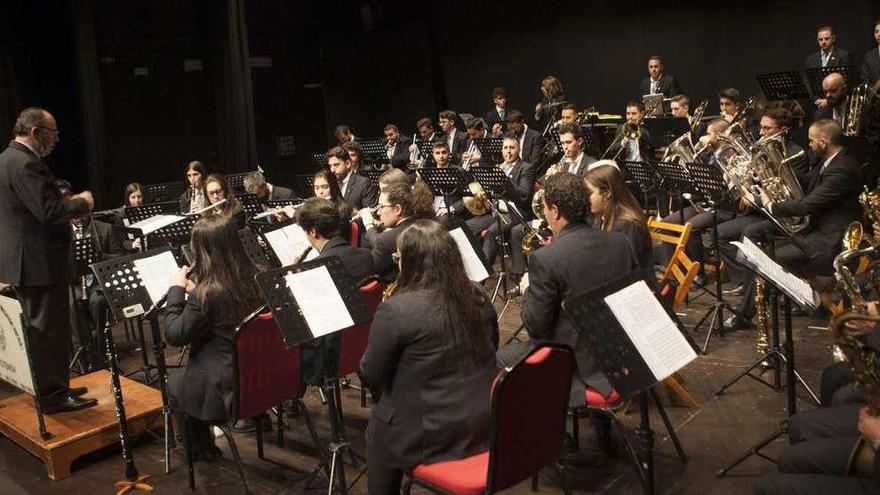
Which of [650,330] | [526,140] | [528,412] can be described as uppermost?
[526,140]

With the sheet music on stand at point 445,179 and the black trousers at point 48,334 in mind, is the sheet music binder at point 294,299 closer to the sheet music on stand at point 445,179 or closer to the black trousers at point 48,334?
the black trousers at point 48,334

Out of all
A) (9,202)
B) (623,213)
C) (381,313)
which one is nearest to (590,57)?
(623,213)

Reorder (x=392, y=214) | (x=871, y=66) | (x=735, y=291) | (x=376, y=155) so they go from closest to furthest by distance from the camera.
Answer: (x=392, y=214)
(x=735, y=291)
(x=871, y=66)
(x=376, y=155)

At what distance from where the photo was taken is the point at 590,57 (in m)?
13.0

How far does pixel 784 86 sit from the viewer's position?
8.41 metres

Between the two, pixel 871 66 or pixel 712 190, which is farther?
pixel 871 66

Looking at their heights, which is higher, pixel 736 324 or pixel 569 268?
pixel 569 268

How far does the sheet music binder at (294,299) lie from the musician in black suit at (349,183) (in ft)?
14.2

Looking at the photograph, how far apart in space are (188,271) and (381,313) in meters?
1.56

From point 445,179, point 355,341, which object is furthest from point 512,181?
point 355,341

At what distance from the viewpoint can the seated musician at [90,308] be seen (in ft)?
21.7

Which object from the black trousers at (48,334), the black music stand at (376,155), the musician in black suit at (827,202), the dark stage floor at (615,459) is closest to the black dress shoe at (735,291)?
the musician in black suit at (827,202)

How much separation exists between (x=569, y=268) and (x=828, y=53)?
7770 millimetres

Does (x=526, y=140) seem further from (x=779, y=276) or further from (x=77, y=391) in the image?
(x=779, y=276)
